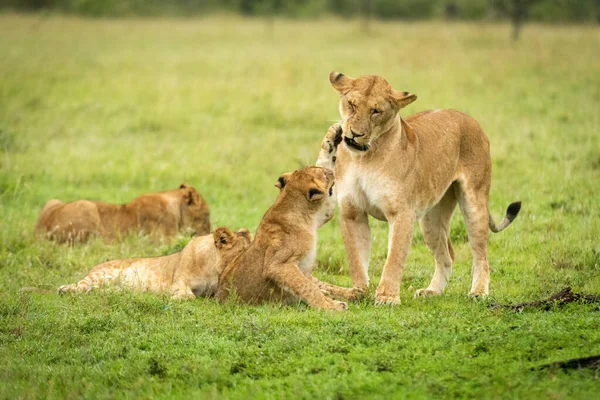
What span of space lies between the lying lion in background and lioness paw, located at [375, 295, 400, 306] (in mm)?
3670

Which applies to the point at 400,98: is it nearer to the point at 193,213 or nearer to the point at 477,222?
the point at 477,222

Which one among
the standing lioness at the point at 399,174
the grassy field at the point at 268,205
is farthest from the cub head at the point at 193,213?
the standing lioness at the point at 399,174

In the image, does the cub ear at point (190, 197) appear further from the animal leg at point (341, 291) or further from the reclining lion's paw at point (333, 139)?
the animal leg at point (341, 291)

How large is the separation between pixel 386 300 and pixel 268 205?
4.43 metres

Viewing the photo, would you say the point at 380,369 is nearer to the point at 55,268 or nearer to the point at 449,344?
the point at 449,344

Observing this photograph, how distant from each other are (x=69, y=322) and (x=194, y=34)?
26.6 meters

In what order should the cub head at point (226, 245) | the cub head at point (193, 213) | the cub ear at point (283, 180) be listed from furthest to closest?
the cub head at point (193, 213), the cub head at point (226, 245), the cub ear at point (283, 180)

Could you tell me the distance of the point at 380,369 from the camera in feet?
16.7

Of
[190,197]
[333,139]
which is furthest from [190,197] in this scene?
[333,139]

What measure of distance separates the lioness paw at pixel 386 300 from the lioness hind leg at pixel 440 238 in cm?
68

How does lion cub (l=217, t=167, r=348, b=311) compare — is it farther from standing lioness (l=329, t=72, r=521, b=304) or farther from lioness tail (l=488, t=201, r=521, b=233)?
lioness tail (l=488, t=201, r=521, b=233)

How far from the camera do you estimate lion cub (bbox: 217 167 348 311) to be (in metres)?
6.40

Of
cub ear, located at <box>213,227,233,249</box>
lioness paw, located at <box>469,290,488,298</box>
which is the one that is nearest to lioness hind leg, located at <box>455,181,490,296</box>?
lioness paw, located at <box>469,290,488,298</box>

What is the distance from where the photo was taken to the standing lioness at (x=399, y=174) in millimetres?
6293
